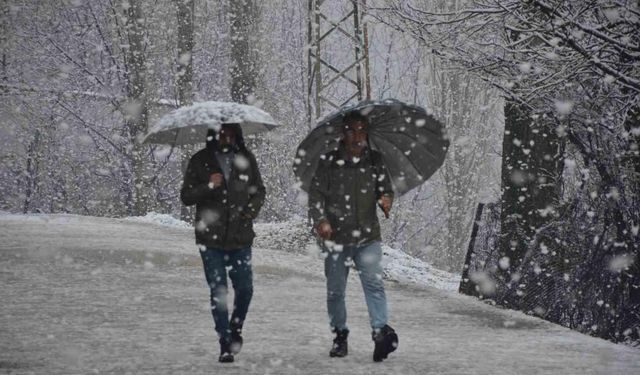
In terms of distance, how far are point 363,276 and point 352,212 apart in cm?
54

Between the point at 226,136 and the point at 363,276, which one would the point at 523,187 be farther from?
the point at 226,136

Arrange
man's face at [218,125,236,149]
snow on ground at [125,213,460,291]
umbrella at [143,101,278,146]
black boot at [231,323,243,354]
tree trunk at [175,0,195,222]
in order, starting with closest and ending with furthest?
1. umbrella at [143,101,278,146]
2. man's face at [218,125,236,149]
3. black boot at [231,323,243,354]
4. snow on ground at [125,213,460,291]
5. tree trunk at [175,0,195,222]

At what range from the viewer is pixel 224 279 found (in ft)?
21.3

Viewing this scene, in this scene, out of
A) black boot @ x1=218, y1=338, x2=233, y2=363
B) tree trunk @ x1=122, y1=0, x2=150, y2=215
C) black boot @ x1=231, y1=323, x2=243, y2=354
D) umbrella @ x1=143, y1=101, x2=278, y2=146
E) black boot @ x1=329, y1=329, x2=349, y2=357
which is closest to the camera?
umbrella @ x1=143, y1=101, x2=278, y2=146

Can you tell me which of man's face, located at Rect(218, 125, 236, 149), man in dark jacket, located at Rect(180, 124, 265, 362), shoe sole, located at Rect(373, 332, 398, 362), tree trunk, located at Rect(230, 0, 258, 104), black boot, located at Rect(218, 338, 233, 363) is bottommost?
black boot, located at Rect(218, 338, 233, 363)

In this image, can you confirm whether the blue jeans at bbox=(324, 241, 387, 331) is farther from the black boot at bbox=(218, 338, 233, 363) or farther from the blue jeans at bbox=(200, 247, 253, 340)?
the black boot at bbox=(218, 338, 233, 363)

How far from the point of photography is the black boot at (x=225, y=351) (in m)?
6.62

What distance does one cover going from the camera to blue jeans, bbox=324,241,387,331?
6582mm

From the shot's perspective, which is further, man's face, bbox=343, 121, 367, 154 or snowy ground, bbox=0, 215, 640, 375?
snowy ground, bbox=0, 215, 640, 375

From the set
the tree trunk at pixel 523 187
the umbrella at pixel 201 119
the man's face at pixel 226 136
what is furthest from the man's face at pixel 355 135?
the tree trunk at pixel 523 187

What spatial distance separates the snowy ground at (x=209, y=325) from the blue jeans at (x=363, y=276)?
48 centimetres

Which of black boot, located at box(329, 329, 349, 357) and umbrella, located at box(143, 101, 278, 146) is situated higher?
umbrella, located at box(143, 101, 278, 146)

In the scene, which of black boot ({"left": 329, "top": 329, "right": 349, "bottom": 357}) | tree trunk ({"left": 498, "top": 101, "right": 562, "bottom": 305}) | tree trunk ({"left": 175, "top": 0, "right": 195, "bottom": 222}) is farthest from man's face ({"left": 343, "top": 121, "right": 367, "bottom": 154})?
tree trunk ({"left": 175, "top": 0, "right": 195, "bottom": 222})

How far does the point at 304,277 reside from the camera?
12.6 metres
